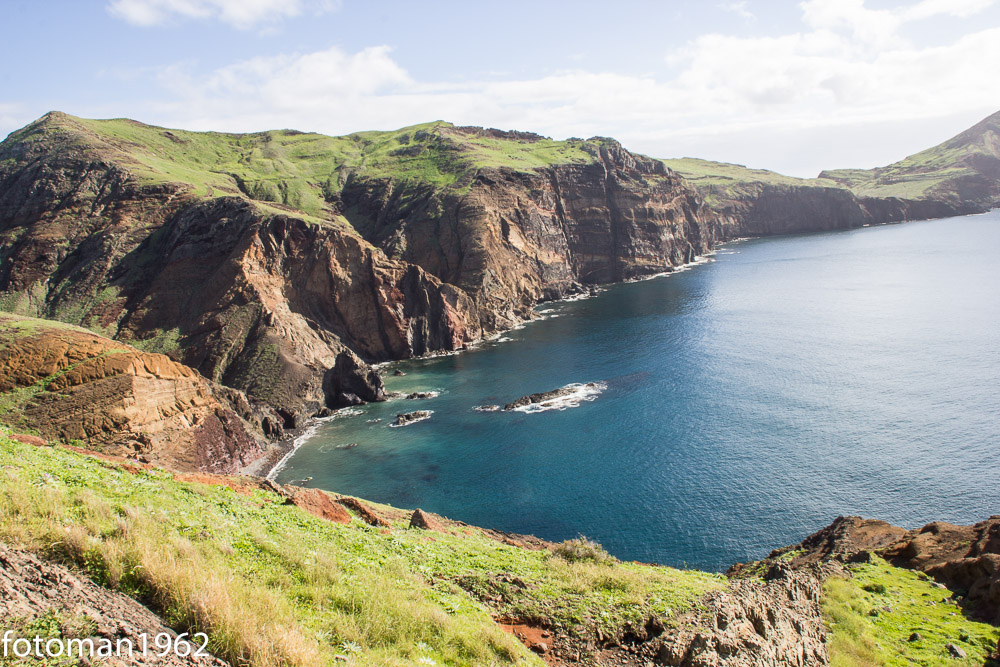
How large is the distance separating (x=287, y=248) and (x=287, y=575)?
9432 centimetres

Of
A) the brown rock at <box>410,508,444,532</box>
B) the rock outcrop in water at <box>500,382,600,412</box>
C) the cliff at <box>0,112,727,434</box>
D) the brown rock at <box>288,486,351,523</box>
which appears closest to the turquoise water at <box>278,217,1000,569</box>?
the rock outcrop in water at <box>500,382,600,412</box>

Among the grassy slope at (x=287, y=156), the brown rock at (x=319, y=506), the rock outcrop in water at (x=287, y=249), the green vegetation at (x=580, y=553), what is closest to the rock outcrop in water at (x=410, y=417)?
the rock outcrop in water at (x=287, y=249)

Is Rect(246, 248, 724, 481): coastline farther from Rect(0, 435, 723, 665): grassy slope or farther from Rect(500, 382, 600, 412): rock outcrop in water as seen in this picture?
Rect(0, 435, 723, 665): grassy slope

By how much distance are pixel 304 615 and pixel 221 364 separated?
247 feet

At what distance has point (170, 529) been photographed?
1371 cm

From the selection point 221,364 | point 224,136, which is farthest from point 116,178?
point 224,136

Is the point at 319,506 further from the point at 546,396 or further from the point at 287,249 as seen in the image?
the point at 287,249

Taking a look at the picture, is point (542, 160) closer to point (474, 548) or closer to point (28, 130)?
point (28, 130)

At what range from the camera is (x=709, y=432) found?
59219 millimetres

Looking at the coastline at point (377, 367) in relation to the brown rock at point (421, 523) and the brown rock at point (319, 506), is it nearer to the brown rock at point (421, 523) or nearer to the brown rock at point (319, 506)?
the brown rock at point (421, 523)

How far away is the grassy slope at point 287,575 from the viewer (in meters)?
10.2

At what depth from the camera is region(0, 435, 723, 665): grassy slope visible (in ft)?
33.6

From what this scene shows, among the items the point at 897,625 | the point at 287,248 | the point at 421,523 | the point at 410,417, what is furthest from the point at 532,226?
the point at 897,625

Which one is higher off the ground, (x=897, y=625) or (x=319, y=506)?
(x=319, y=506)
